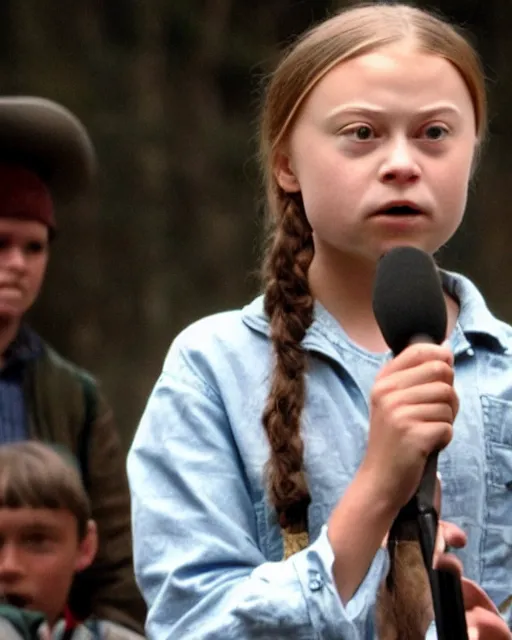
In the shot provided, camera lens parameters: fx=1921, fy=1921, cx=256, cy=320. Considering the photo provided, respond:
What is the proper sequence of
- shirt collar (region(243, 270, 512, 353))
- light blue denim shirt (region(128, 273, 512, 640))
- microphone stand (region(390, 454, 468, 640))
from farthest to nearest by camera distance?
1. shirt collar (region(243, 270, 512, 353))
2. light blue denim shirt (region(128, 273, 512, 640))
3. microphone stand (region(390, 454, 468, 640))

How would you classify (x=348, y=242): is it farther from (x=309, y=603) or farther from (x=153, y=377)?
(x=153, y=377)

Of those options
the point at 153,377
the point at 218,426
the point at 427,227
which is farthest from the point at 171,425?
the point at 153,377

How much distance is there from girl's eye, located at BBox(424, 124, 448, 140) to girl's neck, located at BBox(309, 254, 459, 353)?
139 millimetres

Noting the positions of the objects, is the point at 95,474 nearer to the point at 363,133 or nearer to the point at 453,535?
the point at 363,133

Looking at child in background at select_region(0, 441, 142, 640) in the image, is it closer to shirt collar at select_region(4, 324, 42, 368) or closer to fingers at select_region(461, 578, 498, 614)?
shirt collar at select_region(4, 324, 42, 368)

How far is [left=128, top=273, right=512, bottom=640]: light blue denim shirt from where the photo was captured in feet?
5.64

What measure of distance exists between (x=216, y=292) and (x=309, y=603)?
568cm

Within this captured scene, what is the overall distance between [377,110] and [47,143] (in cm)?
148

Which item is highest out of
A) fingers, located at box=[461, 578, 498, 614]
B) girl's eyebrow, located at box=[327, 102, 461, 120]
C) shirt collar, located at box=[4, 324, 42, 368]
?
girl's eyebrow, located at box=[327, 102, 461, 120]

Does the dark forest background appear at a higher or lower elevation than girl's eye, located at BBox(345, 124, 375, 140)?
higher

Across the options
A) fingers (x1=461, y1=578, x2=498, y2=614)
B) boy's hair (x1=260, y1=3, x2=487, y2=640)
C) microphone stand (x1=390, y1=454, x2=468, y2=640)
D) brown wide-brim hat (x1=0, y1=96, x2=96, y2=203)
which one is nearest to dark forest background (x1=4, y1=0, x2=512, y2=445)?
brown wide-brim hat (x1=0, y1=96, x2=96, y2=203)

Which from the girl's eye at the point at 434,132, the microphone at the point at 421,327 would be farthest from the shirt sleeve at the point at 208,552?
the girl's eye at the point at 434,132

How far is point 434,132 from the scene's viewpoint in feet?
5.94

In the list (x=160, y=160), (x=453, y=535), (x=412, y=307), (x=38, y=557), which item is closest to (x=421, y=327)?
(x=412, y=307)
